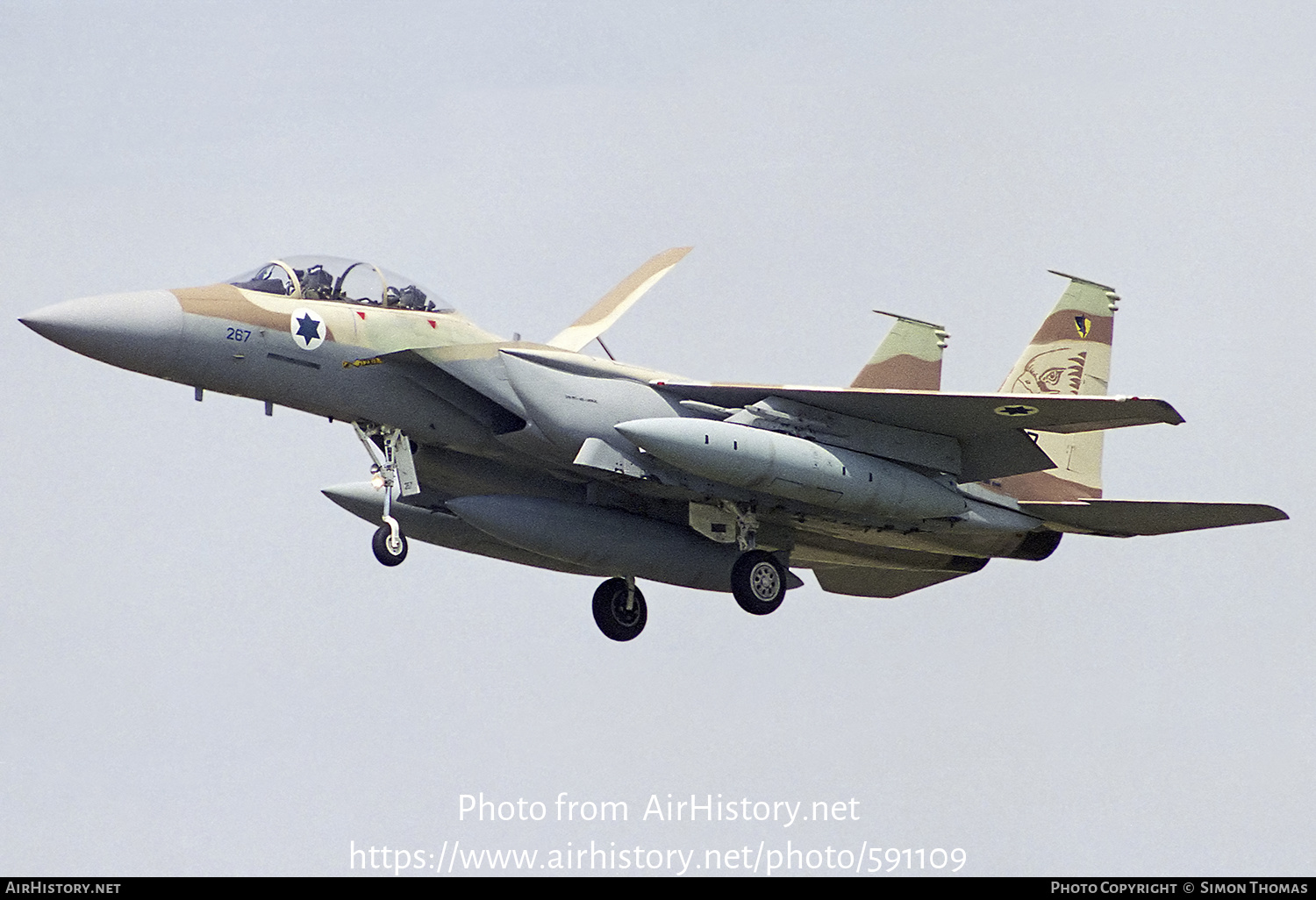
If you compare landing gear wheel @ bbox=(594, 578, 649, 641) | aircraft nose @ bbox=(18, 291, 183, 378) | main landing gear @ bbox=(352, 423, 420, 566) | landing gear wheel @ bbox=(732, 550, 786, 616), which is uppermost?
aircraft nose @ bbox=(18, 291, 183, 378)

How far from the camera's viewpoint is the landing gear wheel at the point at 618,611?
69.1 feet

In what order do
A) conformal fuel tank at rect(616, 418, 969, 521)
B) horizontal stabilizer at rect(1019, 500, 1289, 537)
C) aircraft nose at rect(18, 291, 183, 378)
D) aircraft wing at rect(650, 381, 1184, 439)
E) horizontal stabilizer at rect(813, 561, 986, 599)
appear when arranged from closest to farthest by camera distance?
aircraft nose at rect(18, 291, 183, 378) < conformal fuel tank at rect(616, 418, 969, 521) < aircraft wing at rect(650, 381, 1184, 439) < horizontal stabilizer at rect(1019, 500, 1289, 537) < horizontal stabilizer at rect(813, 561, 986, 599)

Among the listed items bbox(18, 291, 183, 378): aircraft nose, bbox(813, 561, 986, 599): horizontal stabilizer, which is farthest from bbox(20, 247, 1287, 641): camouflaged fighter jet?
bbox(813, 561, 986, 599): horizontal stabilizer

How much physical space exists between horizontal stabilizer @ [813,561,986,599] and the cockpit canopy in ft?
21.2

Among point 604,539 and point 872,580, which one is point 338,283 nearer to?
point 604,539

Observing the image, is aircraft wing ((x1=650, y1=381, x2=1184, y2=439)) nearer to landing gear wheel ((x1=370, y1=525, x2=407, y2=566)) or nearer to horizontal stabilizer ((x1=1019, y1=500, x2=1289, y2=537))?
horizontal stabilizer ((x1=1019, y1=500, x2=1289, y2=537))

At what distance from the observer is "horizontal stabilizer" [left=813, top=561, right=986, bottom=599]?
2230cm

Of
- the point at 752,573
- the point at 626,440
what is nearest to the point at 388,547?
the point at 626,440

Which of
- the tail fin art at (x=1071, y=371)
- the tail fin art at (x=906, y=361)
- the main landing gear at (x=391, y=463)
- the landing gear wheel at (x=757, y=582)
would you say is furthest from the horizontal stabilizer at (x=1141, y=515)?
the main landing gear at (x=391, y=463)

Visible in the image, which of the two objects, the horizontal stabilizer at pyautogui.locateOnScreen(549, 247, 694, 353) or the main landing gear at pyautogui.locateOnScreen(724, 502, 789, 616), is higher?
the horizontal stabilizer at pyautogui.locateOnScreen(549, 247, 694, 353)

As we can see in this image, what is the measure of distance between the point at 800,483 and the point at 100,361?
6600mm

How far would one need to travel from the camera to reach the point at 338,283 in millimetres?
17953

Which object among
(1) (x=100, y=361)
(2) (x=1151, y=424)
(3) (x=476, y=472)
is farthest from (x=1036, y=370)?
(1) (x=100, y=361)

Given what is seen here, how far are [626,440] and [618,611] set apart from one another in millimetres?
3294
